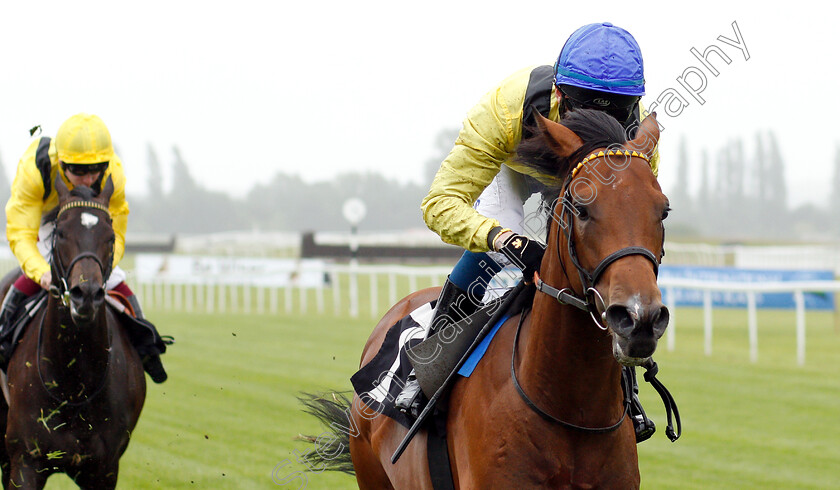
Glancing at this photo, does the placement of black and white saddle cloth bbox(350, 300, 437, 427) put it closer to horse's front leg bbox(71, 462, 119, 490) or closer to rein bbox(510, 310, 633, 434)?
rein bbox(510, 310, 633, 434)

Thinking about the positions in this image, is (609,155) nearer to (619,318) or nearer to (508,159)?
A: (619,318)

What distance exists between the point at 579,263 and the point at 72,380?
2893 millimetres

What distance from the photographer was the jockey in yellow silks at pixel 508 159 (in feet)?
8.52

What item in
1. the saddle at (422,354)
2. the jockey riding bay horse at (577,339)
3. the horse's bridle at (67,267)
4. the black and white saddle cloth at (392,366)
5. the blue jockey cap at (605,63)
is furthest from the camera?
the horse's bridle at (67,267)

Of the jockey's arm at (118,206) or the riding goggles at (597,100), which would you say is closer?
the riding goggles at (597,100)

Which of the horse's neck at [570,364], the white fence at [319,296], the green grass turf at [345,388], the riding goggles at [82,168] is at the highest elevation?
the horse's neck at [570,364]

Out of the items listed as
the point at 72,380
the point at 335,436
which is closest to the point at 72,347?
the point at 72,380

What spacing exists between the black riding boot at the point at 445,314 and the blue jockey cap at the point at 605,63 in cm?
84

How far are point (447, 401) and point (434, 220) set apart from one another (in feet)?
1.86

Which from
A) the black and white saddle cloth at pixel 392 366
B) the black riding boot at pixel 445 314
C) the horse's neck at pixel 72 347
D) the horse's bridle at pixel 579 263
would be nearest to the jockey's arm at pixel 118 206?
the horse's neck at pixel 72 347

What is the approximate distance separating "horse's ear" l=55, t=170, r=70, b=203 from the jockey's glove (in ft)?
8.52

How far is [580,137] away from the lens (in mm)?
2453

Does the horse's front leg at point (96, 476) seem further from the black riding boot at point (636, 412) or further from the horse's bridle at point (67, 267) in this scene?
the black riding boot at point (636, 412)

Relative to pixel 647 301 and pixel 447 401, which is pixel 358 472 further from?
pixel 647 301
